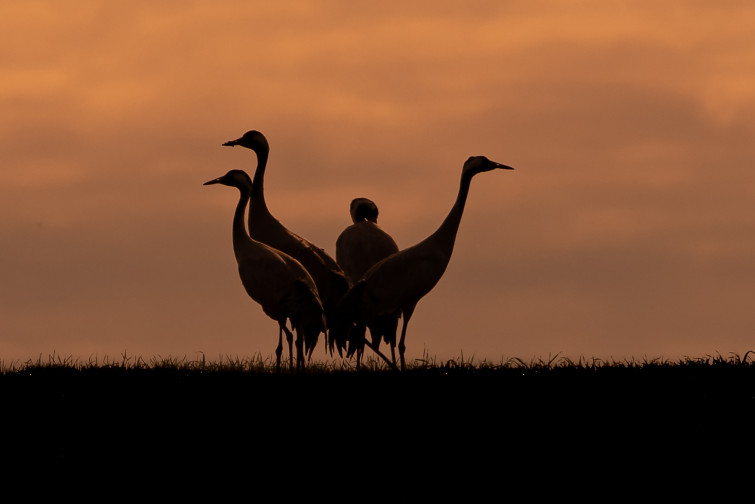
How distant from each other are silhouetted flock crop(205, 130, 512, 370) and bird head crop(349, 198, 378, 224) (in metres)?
0.44

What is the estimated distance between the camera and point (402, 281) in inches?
A: 664

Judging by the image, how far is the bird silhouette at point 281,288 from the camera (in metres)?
16.4

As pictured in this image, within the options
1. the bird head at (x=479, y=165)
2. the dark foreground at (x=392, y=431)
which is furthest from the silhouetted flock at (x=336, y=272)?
the dark foreground at (x=392, y=431)

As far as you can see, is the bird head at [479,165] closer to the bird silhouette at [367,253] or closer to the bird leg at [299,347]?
the bird silhouette at [367,253]

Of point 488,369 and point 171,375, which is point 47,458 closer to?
point 171,375

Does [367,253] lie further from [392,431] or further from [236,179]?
[392,431]

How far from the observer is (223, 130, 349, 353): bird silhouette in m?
17.8

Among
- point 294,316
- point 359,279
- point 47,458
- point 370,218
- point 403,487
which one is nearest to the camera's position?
point 403,487

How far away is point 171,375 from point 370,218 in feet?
16.2

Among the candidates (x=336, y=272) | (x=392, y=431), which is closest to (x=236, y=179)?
(x=336, y=272)

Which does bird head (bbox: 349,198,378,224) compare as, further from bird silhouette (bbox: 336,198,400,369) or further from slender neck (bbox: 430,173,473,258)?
slender neck (bbox: 430,173,473,258)

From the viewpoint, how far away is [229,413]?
13531 millimetres

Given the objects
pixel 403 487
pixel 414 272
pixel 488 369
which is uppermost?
pixel 414 272

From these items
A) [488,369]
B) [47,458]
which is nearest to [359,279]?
[488,369]
